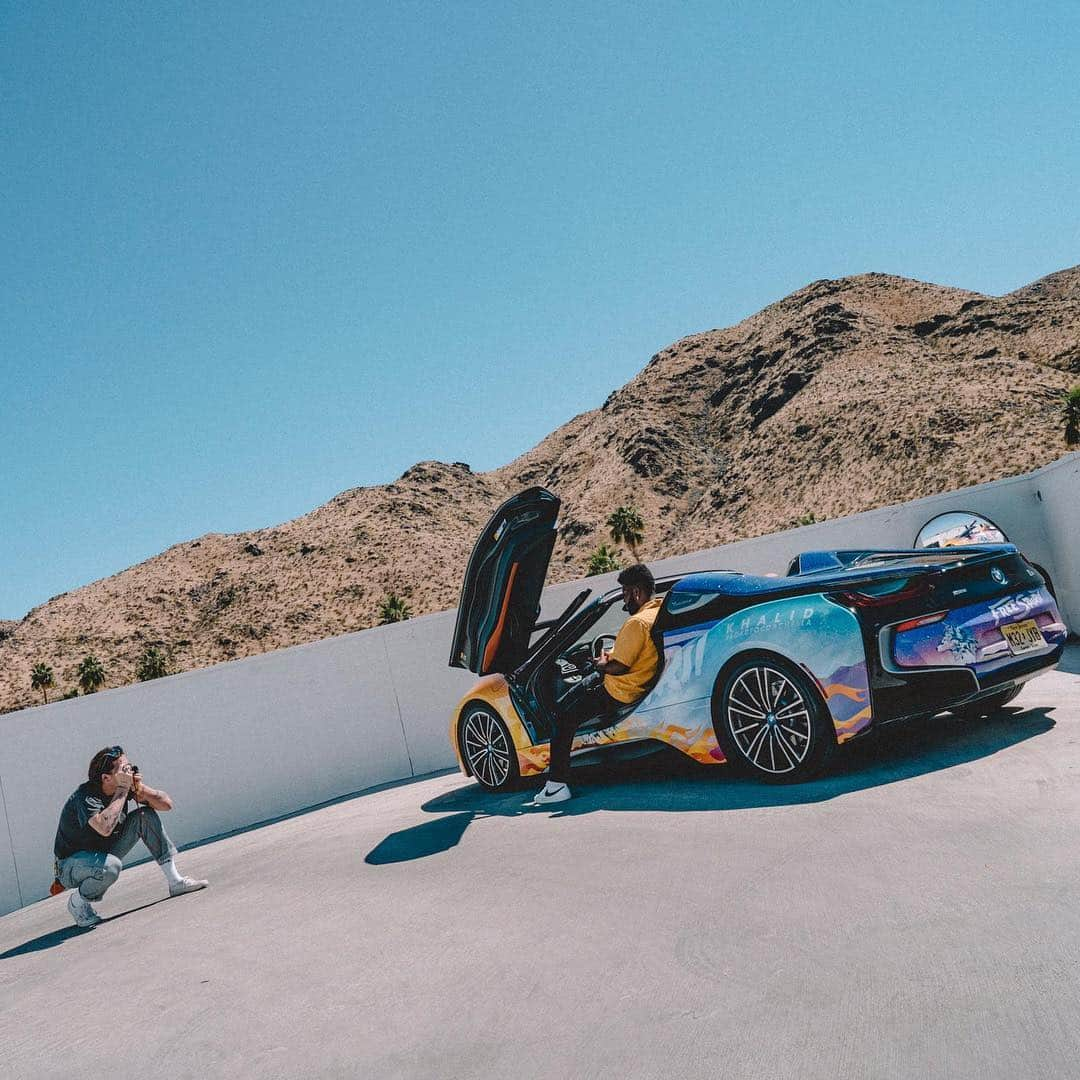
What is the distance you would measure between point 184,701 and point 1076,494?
9.43 meters

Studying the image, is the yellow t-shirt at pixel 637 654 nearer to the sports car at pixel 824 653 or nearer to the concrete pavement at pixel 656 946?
the sports car at pixel 824 653

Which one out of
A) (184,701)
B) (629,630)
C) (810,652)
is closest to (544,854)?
(629,630)

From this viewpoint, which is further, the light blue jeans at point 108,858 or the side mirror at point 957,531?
the side mirror at point 957,531

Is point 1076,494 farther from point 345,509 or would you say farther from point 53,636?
point 345,509

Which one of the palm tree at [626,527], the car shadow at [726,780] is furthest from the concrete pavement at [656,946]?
the palm tree at [626,527]

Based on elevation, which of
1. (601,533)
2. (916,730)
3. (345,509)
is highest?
(345,509)

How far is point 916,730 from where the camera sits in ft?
19.9

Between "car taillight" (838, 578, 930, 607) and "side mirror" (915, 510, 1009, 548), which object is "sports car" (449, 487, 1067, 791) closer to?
"car taillight" (838, 578, 930, 607)

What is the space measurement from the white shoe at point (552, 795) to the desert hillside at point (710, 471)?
1863 inches

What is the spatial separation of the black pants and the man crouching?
2682 millimetres

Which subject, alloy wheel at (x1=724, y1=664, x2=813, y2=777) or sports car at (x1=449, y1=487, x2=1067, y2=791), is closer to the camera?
sports car at (x1=449, y1=487, x2=1067, y2=791)

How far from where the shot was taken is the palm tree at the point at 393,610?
205 ft

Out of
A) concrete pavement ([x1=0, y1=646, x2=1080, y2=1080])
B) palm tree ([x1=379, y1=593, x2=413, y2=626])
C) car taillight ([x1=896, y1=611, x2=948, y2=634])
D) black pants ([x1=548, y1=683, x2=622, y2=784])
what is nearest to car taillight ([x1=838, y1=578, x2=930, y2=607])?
car taillight ([x1=896, y1=611, x2=948, y2=634])

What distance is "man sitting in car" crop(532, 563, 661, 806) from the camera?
574cm
